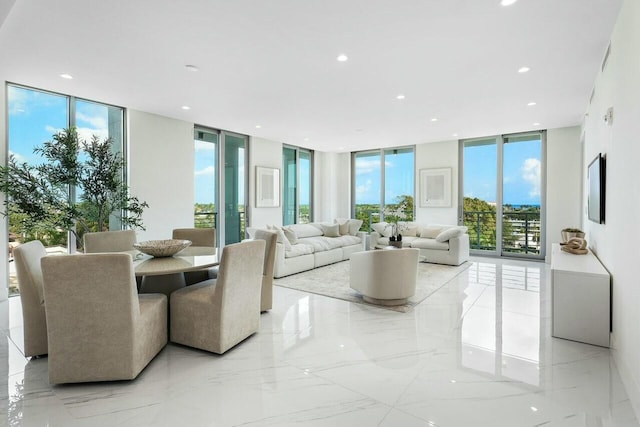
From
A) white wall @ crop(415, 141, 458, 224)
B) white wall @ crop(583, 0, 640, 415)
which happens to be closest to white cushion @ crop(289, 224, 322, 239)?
white wall @ crop(415, 141, 458, 224)

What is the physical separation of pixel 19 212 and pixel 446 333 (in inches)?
200

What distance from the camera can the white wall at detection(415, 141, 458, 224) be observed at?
8.00 meters

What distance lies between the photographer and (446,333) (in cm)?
314

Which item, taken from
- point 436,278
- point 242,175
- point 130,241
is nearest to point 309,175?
point 242,175

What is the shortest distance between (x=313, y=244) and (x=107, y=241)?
341cm

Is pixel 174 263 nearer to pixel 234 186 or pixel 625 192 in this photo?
pixel 625 192

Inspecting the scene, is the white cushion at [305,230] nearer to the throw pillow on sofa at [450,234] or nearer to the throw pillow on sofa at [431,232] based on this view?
the throw pillow on sofa at [431,232]

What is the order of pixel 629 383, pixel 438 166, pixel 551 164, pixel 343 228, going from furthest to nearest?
pixel 438 166, pixel 343 228, pixel 551 164, pixel 629 383

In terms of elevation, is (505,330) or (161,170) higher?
(161,170)

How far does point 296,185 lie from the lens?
30.0 feet

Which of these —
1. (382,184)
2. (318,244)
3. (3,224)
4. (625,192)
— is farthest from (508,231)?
(3,224)

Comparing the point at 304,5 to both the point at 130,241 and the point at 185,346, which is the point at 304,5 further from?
the point at 130,241

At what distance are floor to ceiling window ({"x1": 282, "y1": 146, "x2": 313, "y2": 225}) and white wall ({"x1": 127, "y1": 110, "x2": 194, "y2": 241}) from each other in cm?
288

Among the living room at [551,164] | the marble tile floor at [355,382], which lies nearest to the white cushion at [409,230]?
the living room at [551,164]
